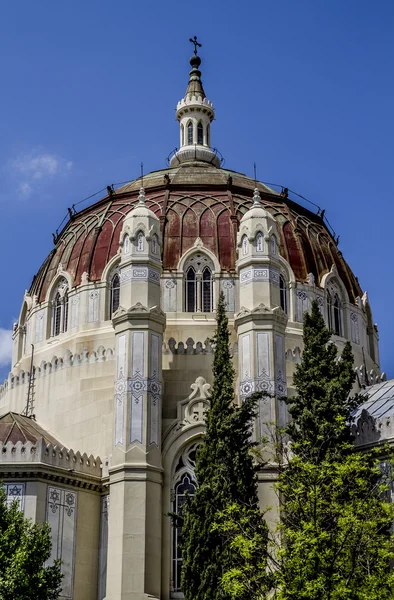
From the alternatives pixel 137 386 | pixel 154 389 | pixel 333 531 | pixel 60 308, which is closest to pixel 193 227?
pixel 60 308

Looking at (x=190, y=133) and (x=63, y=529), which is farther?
(x=190, y=133)

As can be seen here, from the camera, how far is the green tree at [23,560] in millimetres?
28281

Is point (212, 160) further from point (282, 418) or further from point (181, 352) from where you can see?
point (282, 418)

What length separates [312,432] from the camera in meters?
30.2

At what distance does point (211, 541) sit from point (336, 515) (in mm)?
4928

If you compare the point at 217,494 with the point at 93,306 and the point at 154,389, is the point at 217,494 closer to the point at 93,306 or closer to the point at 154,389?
the point at 154,389

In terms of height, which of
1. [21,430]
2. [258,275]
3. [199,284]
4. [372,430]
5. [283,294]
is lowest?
[372,430]

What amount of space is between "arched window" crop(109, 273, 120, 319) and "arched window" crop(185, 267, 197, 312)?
3.05 m

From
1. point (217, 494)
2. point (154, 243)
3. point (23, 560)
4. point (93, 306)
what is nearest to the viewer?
point (23, 560)

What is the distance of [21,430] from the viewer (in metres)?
36.1

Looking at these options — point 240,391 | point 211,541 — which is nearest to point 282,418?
point 240,391

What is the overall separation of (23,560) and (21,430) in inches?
324

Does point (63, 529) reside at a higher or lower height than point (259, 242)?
lower

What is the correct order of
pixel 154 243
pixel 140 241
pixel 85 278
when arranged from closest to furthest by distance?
1. pixel 140 241
2. pixel 154 243
3. pixel 85 278
